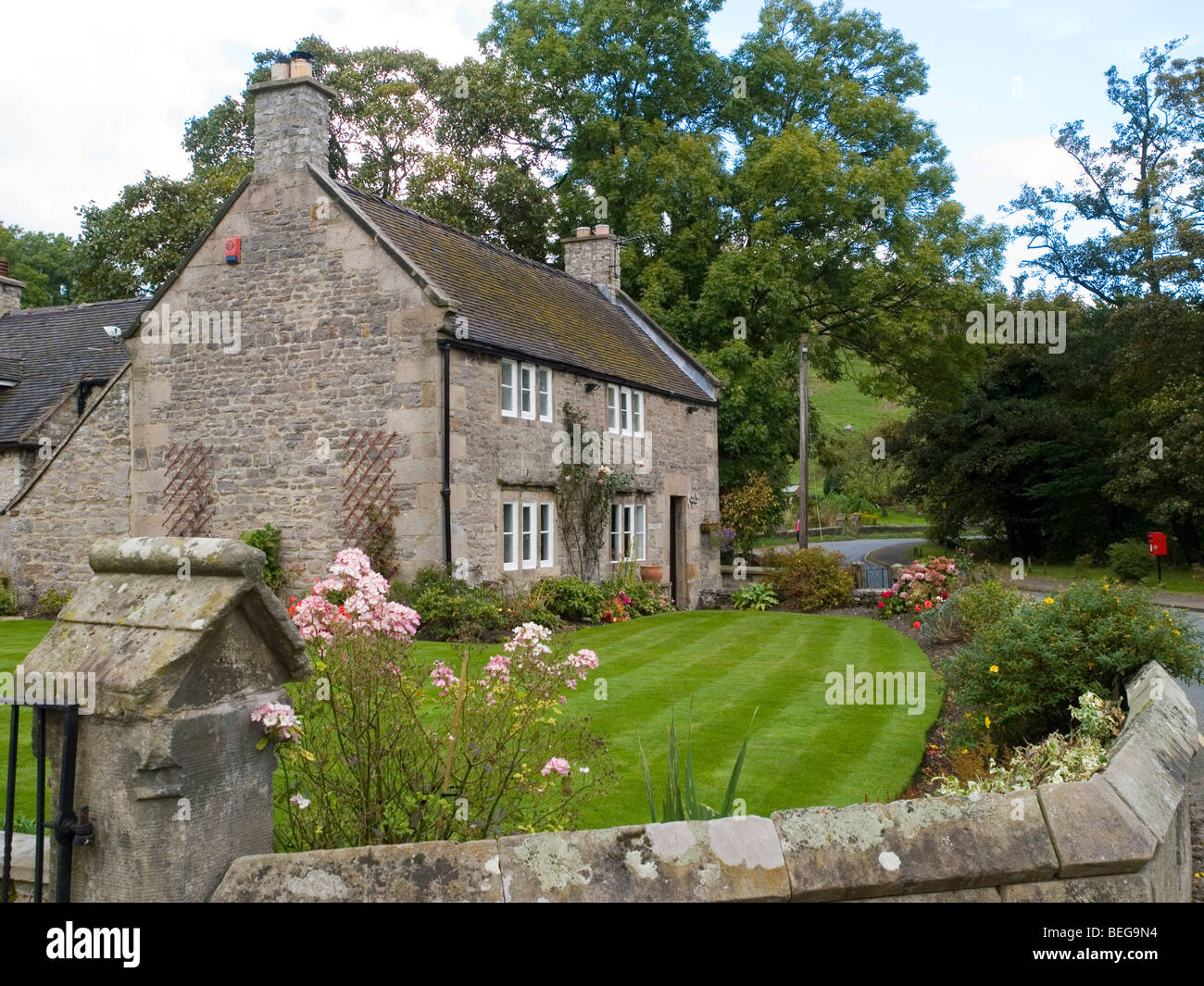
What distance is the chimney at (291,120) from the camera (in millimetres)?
17594

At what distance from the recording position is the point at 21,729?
887cm

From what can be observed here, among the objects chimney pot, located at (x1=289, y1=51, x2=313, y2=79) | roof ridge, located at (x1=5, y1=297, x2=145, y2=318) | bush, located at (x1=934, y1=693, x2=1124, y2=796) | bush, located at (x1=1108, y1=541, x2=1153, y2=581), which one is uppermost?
chimney pot, located at (x1=289, y1=51, x2=313, y2=79)

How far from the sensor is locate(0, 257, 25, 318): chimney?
1099 inches

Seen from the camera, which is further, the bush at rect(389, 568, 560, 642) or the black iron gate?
the bush at rect(389, 568, 560, 642)

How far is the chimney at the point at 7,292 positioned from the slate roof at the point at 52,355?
90cm

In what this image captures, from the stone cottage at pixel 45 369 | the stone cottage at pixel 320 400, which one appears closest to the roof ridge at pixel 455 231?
the stone cottage at pixel 320 400

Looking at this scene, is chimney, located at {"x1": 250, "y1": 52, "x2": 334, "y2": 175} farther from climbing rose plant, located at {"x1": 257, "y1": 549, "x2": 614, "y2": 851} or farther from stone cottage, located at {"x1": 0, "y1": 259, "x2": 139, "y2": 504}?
climbing rose plant, located at {"x1": 257, "y1": 549, "x2": 614, "y2": 851}

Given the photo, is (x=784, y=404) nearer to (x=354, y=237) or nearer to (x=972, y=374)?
(x=972, y=374)

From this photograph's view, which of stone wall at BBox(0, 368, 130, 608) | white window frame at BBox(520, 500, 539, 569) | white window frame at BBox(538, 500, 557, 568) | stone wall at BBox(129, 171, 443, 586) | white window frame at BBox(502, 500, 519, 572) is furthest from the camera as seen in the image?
stone wall at BBox(0, 368, 130, 608)

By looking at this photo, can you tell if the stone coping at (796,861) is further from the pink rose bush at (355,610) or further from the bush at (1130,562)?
the bush at (1130,562)

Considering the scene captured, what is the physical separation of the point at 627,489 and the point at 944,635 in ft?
27.1

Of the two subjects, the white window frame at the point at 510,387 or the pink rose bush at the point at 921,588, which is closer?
the white window frame at the point at 510,387

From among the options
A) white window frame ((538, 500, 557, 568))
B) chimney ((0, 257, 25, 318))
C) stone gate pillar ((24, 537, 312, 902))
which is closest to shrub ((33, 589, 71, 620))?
white window frame ((538, 500, 557, 568))

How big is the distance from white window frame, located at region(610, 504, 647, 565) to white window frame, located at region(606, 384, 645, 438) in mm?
1631
